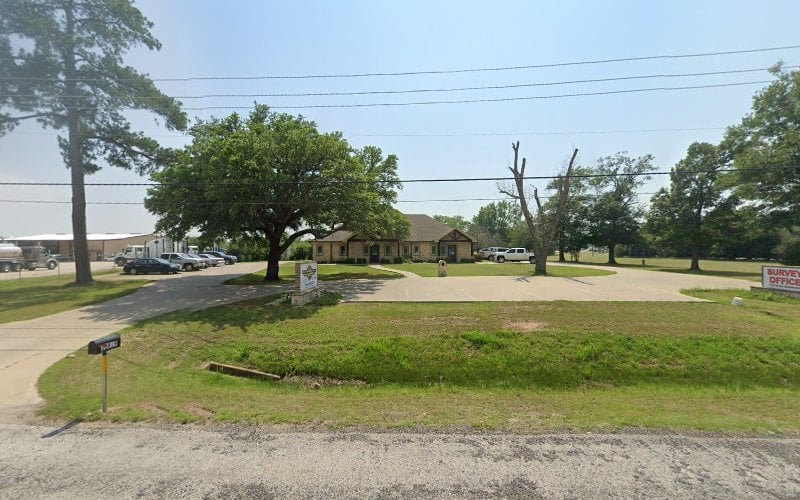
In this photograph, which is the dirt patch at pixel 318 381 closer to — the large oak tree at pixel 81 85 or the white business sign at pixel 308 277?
the white business sign at pixel 308 277

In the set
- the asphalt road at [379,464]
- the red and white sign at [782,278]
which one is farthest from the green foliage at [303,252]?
the asphalt road at [379,464]

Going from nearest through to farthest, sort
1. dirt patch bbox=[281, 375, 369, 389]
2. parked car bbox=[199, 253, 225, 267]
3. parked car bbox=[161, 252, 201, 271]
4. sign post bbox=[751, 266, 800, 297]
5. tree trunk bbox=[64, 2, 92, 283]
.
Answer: dirt patch bbox=[281, 375, 369, 389]
sign post bbox=[751, 266, 800, 297]
tree trunk bbox=[64, 2, 92, 283]
parked car bbox=[161, 252, 201, 271]
parked car bbox=[199, 253, 225, 267]

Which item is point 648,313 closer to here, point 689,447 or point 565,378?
point 565,378

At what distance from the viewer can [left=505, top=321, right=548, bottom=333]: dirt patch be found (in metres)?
9.94

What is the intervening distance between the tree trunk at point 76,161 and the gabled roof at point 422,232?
2355cm

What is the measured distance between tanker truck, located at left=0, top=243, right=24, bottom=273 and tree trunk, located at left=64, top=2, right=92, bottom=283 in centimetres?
1823

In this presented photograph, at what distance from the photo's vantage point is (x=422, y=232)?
46.3 m

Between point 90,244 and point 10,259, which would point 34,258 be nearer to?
point 10,259

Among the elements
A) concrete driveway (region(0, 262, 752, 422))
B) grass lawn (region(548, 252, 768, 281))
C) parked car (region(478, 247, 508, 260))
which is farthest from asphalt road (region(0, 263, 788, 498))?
parked car (region(478, 247, 508, 260))

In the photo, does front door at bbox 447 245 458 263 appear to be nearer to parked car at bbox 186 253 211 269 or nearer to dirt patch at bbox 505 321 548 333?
parked car at bbox 186 253 211 269

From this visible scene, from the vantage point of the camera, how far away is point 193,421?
16.4 feet

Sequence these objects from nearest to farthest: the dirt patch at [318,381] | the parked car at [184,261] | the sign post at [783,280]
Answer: the dirt patch at [318,381] < the sign post at [783,280] < the parked car at [184,261]

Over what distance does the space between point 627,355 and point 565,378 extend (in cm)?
200

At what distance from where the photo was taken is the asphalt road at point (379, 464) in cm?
341
